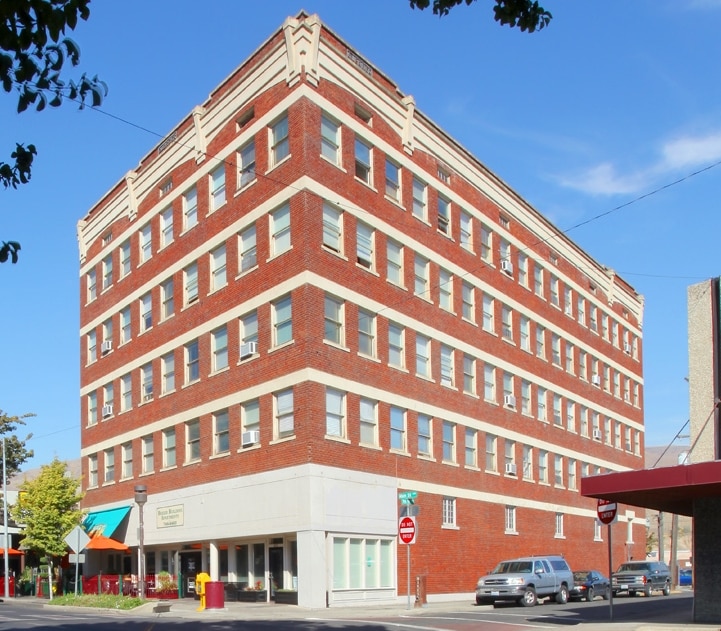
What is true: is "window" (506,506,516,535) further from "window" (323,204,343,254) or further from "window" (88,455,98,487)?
"window" (88,455,98,487)

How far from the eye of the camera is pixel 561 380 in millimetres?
52312

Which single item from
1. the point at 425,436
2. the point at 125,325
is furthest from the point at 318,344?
the point at 125,325

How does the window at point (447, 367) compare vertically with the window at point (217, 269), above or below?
below

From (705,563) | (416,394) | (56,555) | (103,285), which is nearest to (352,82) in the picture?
(416,394)

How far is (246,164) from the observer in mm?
36469

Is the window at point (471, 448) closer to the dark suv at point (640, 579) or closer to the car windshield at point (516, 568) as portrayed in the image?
the car windshield at point (516, 568)

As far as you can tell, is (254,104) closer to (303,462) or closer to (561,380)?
(303,462)

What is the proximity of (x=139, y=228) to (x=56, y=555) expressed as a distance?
51.3 feet

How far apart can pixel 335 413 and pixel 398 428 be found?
13.4 ft

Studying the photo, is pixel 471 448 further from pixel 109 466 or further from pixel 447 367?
pixel 109 466

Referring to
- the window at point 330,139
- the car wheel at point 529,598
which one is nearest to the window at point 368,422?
the car wheel at point 529,598

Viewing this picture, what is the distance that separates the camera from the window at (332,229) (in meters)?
33.6

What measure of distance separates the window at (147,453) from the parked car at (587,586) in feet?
59.6

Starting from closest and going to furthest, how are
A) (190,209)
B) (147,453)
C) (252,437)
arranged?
(252,437), (190,209), (147,453)
